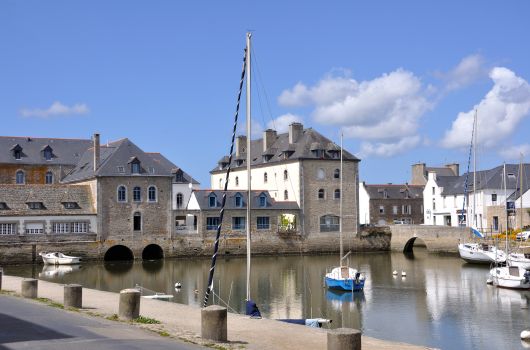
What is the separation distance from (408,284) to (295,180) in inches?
1062

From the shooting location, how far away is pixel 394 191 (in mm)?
80125

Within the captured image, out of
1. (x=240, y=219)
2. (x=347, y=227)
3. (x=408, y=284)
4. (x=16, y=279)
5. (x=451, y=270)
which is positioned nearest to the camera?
(x=16, y=279)

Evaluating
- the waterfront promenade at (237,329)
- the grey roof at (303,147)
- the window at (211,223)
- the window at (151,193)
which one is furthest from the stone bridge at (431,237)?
the waterfront promenade at (237,329)

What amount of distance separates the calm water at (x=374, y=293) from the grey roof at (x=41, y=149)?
17.7 metres

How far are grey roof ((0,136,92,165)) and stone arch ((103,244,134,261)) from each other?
44.7 feet

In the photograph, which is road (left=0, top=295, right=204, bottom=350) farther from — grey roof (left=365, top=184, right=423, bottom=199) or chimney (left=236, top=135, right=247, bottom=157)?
grey roof (left=365, top=184, right=423, bottom=199)

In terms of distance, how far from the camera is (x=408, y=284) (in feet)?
125

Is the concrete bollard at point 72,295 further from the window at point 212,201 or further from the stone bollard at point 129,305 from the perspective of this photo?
the window at point 212,201

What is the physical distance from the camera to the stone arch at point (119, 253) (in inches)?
2199

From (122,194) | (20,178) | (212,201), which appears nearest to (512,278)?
(212,201)

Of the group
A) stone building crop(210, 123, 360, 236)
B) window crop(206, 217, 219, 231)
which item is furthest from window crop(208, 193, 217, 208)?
stone building crop(210, 123, 360, 236)

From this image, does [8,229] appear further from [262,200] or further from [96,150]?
[262,200]

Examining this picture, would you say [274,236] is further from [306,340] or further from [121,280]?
[306,340]

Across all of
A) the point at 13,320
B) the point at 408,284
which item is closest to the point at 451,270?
the point at 408,284
